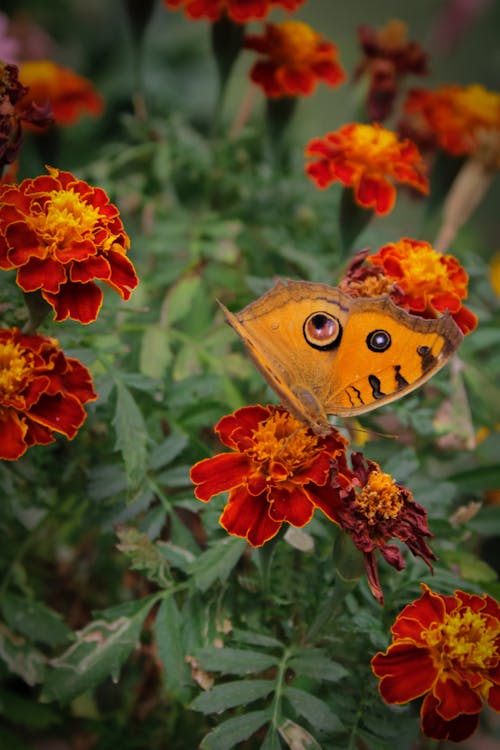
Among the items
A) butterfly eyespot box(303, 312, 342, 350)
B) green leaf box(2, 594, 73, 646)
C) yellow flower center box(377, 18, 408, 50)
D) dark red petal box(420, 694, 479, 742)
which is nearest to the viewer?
dark red petal box(420, 694, 479, 742)

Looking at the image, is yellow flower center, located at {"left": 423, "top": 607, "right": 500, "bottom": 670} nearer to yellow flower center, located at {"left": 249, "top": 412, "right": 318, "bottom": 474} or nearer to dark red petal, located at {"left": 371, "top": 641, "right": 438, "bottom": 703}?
dark red petal, located at {"left": 371, "top": 641, "right": 438, "bottom": 703}

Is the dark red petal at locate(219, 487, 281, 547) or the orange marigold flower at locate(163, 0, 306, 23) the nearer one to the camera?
the dark red petal at locate(219, 487, 281, 547)

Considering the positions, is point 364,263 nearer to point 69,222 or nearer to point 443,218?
point 69,222

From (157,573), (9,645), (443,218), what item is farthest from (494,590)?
(443,218)

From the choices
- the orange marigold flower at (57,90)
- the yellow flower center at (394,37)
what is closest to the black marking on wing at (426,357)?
the yellow flower center at (394,37)

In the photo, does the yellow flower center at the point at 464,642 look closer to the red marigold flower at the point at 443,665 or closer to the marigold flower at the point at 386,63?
the red marigold flower at the point at 443,665

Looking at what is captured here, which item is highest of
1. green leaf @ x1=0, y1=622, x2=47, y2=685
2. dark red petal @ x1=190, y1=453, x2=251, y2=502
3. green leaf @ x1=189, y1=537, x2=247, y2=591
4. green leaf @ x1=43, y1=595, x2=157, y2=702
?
dark red petal @ x1=190, y1=453, x2=251, y2=502

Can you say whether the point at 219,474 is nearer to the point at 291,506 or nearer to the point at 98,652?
the point at 291,506

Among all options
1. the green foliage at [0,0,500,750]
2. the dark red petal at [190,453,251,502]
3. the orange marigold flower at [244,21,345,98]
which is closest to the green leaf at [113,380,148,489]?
the green foliage at [0,0,500,750]
